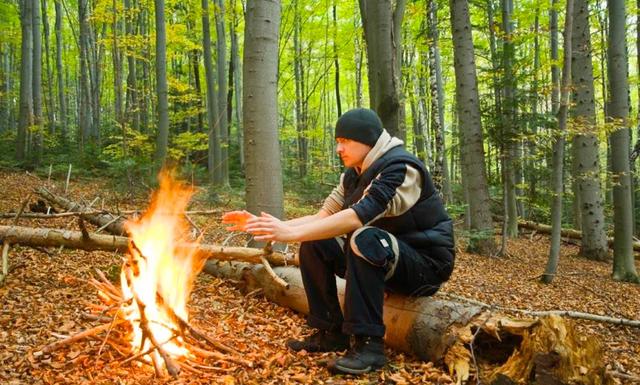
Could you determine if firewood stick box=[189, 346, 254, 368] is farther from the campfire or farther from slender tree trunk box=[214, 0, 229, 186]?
slender tree trunk box=[214, 0, 229, 186]

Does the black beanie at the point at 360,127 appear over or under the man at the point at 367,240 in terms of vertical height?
over

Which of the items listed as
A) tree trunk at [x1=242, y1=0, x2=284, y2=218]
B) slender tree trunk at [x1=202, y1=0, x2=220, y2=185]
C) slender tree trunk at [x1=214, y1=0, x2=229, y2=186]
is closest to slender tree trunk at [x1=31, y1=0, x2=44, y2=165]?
slender tree trunk at [x1=202, y1=0, x2=220, y2=185]

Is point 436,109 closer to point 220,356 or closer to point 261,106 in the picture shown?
point 261,106

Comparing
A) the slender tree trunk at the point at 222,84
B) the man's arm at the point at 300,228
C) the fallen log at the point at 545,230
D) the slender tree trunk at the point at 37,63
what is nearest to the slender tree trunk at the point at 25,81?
the slender tree trunk at the point at 37,63

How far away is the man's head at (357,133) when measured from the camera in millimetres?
2932

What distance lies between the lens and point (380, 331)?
276 cm

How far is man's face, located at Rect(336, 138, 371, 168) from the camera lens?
2976 millimetres

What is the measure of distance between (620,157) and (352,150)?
7.35 metres

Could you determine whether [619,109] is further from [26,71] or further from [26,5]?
[26,5]

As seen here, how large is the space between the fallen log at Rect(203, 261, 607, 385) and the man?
0.20 metres

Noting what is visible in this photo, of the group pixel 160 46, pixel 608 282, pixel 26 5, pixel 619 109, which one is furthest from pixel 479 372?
pixel 26 5

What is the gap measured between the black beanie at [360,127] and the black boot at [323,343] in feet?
4.44

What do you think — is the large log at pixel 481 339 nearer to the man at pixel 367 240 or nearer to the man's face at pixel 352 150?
the man at pixel 367 240

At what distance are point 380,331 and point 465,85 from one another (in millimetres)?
6952
